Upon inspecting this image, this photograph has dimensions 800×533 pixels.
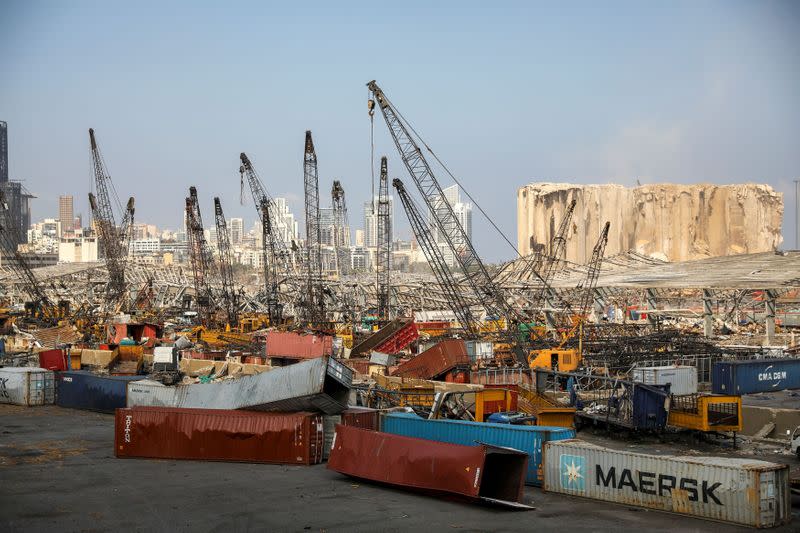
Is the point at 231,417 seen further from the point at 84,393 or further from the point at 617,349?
the point at 617,349

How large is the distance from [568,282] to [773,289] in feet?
124

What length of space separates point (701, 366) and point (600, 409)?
15250 millimetres

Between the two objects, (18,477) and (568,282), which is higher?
(568,282)

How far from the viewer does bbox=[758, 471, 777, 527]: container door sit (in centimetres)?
2036

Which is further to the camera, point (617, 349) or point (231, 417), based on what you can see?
point (617, 349)

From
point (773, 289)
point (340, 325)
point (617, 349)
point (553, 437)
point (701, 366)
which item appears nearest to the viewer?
point (553, 437)

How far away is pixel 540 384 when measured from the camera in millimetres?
42688

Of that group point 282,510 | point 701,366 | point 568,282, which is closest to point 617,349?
point 701,366

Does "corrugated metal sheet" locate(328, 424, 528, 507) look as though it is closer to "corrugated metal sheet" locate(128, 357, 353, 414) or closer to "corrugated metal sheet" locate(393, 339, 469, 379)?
"corrugated metal sheet" locate(128, 357, 353, 414)

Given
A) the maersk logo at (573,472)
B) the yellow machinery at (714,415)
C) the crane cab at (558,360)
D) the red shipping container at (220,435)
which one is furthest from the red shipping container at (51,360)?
the maersk logo at (573,472)

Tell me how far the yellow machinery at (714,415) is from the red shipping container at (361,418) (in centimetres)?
1101

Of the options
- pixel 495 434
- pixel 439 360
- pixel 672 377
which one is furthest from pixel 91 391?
pixel 672 377

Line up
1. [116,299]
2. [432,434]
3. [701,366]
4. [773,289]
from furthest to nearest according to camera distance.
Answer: [116,299]
[773,289]
[701,366]
[432,434]

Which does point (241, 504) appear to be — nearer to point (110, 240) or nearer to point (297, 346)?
point (297, 346)
